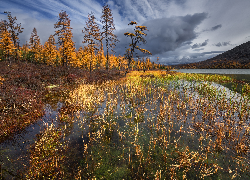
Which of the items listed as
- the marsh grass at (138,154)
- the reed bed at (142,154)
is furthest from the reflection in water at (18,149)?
the reed bed at (142,154)

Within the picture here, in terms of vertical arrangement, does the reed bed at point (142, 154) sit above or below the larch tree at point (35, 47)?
below

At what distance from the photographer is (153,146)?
427 cm

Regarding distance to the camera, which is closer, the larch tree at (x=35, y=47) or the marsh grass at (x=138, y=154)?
the marsh grass at (x=138, y=154)

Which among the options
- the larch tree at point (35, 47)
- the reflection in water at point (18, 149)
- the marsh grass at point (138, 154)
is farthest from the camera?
the larch tree at point (35, 47)

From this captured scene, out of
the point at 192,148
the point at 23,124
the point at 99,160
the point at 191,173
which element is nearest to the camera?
the point at 191,173

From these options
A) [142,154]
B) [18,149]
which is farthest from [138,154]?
[18,149]

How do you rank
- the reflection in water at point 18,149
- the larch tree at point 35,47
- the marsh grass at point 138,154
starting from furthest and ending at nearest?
the larch tree at point 35,47
the reflection in water at point 18,149
the marsh grass at point 138,154

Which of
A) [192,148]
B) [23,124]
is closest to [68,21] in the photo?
[23,124]

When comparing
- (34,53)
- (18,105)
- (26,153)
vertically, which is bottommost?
(26,153)

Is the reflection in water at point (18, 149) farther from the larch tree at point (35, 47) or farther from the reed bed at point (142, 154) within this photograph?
the larch tree at point (35, 47)

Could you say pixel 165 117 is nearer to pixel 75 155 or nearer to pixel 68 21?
pixel 75 155

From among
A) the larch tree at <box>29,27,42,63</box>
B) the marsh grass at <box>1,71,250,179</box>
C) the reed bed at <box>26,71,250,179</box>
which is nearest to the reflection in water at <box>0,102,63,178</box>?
the marsh grass at <box>1,71,250,179</box>

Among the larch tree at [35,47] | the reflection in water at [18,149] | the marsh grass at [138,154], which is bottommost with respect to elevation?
the marsh grass at [138,154]

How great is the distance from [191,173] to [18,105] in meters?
9.48
